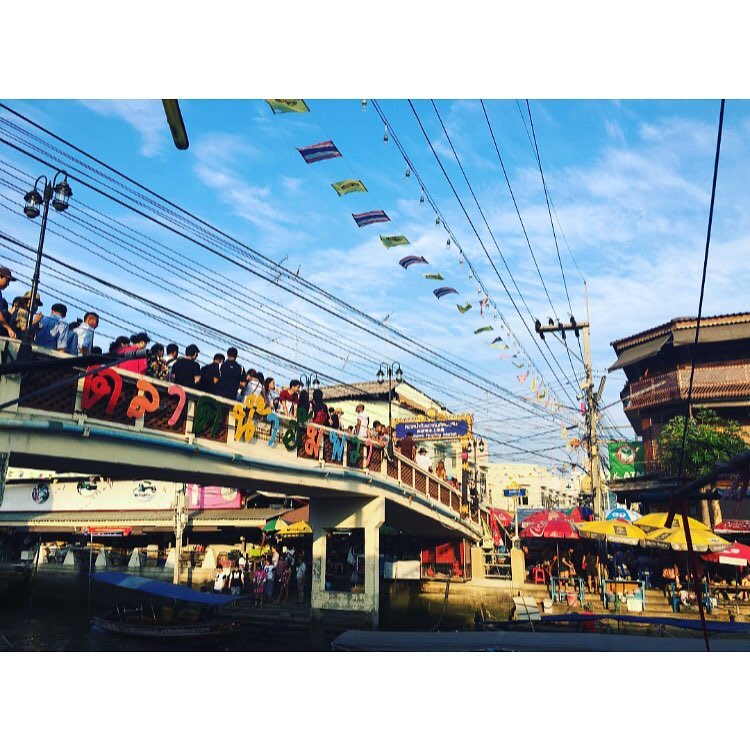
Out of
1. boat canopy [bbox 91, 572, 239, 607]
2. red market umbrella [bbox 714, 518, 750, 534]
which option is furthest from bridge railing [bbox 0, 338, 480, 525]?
red market umbrella [bbox 714, 518, 750, 534]

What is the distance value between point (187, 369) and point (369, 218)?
5400mm

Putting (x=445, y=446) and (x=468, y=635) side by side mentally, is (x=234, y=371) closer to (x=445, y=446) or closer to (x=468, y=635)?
(x=468, y=635)

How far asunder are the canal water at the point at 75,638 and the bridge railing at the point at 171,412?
5.72 meters

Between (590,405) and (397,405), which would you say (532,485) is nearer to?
(397,405)

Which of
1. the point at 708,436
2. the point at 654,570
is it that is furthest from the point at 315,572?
the point at 708,436

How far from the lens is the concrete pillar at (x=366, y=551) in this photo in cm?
2141

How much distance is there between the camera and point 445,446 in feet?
157

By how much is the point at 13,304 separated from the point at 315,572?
13781 millimetres

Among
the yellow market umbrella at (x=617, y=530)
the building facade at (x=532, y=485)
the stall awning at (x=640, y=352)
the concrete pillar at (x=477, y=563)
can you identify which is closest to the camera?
the yellow market umbrella at (x=617, y=530)

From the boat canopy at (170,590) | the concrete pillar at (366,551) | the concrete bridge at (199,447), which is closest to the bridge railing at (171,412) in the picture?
the concrete bridge at (199,447)

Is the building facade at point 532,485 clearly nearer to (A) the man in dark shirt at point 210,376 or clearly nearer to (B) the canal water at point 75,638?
(B) the canal water at point 75,638

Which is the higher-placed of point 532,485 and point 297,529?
point 532,485

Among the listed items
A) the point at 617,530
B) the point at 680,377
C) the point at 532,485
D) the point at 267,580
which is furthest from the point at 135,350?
the point at 532,485

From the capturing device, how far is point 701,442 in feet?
98.3
